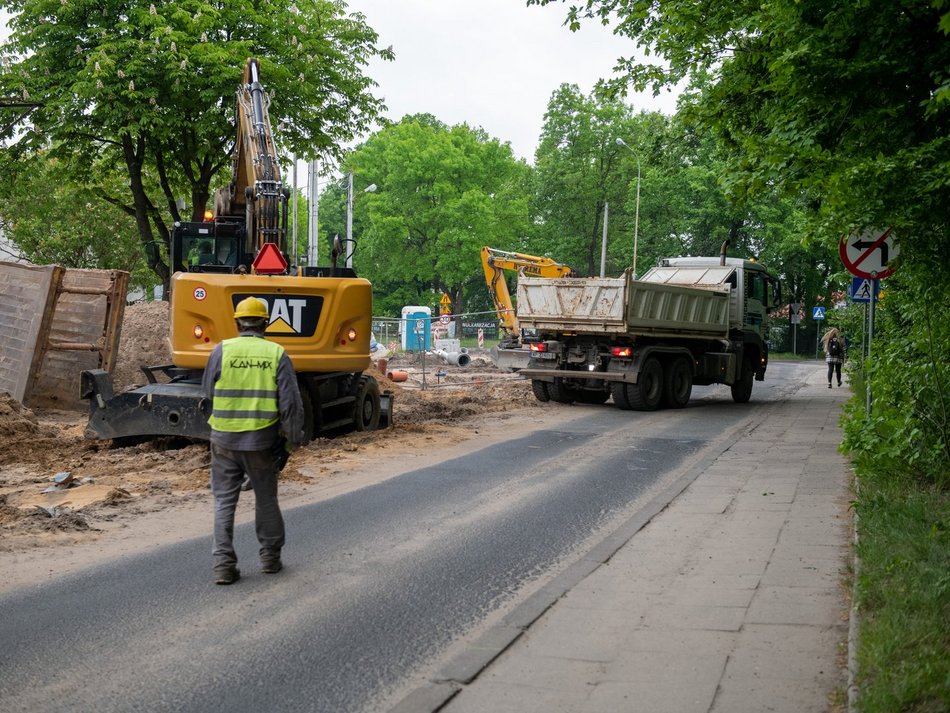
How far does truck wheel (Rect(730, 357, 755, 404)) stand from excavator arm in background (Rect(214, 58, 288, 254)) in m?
12.0

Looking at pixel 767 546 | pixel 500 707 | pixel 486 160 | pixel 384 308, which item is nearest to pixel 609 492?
pixel 767 546

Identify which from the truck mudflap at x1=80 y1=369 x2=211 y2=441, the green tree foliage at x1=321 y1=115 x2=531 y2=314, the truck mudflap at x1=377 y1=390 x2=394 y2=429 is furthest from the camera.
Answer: the green tree foliage at x1=321 y1=115 x2=531 y2=314

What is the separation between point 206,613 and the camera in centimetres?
649

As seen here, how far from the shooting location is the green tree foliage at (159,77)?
1981 centimetres

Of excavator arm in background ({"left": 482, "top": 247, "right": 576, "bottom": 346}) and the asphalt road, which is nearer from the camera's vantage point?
the asphalt road

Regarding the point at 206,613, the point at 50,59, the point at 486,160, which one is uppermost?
the point at 486,160

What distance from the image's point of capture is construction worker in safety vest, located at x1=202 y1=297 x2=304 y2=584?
7.36m

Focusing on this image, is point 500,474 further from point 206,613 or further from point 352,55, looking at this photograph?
point 352,55

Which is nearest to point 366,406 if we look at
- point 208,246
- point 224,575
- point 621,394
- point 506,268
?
point 208,246

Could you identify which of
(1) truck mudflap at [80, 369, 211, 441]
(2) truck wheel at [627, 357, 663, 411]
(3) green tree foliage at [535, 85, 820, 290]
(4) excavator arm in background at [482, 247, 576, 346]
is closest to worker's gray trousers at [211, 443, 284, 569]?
(1) truck mudflap at [80, 369, 211, 441]

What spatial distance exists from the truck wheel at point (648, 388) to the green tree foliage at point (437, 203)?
43.0 m

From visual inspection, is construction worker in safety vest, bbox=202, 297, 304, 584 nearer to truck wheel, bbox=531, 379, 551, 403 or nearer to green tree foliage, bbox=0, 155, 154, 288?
truck wheel, bbox=531, 379, 551, 403

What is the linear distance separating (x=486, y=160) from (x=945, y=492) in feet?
194

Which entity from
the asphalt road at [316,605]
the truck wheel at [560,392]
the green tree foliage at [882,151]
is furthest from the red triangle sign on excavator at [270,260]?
the truck wheel at [560,392]
